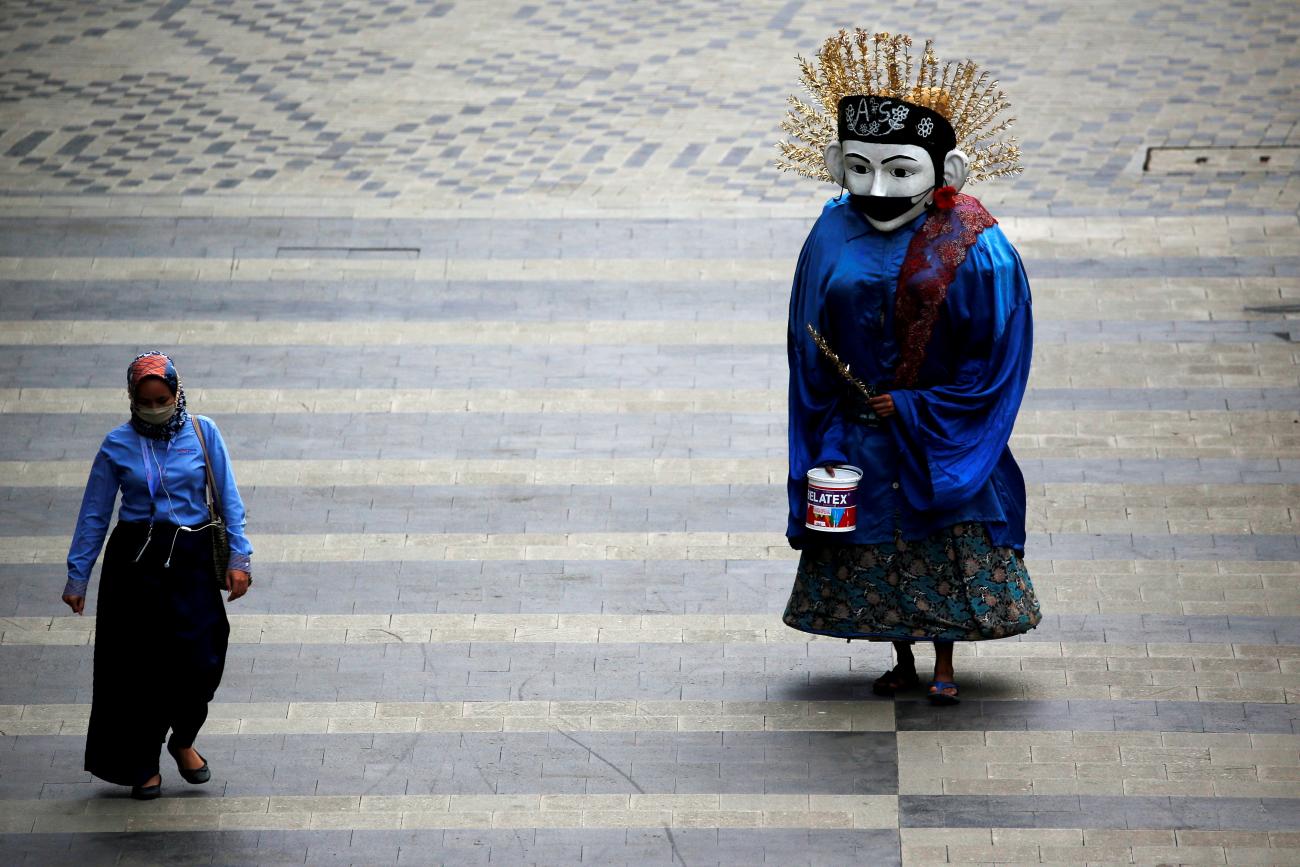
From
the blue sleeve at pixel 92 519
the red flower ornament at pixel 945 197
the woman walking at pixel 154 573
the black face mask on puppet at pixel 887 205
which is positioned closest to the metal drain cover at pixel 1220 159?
A: the red flower ornament at pixel 945 197

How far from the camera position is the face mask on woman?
7.42 metres

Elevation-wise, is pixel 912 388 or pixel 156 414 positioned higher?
pixel 156 414

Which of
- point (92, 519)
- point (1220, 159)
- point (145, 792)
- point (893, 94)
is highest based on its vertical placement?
point (893, 94)

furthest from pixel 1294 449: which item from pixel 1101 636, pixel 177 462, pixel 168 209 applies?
pixel 168 209

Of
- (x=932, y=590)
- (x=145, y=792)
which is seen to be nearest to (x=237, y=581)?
(x=145, y=792)

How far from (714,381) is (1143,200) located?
3.47m

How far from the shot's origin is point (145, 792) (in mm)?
7762

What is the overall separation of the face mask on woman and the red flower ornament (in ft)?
9.54

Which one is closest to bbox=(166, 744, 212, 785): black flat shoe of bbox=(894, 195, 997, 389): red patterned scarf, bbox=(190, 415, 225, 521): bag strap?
bbox=(190, 415, 225, 521): bag strap

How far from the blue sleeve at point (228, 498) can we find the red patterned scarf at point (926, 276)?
8.14 feet

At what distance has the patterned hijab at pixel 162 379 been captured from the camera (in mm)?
7375

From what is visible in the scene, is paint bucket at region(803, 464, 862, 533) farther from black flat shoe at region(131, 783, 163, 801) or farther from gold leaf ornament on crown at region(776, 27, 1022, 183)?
black flat shoe at region(131, 783, 163, 801)

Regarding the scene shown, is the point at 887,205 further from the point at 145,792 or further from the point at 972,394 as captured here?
the point at 145,792

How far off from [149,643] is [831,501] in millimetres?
2495
